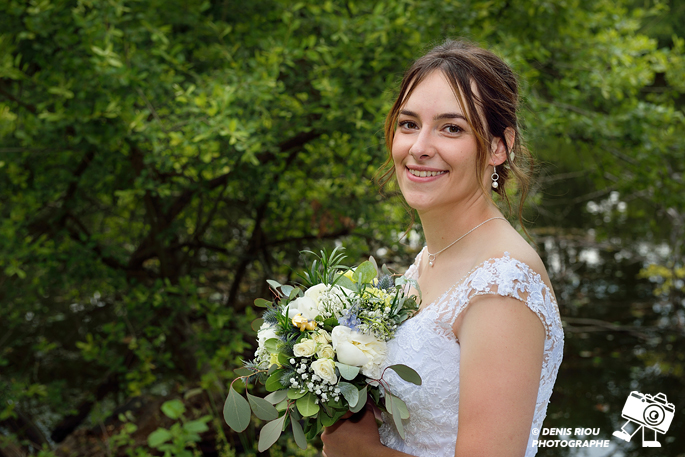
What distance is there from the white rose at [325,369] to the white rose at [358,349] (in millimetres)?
49

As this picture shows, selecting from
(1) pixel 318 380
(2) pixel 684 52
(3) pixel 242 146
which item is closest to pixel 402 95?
(1) pixel 318 380

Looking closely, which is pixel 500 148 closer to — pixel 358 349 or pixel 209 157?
pixel 358 349

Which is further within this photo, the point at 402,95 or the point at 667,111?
the point at 667,111

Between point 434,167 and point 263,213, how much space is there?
9.60ft

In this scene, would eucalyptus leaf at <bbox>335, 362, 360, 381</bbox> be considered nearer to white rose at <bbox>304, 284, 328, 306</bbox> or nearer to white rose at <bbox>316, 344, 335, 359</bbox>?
white rose at <bbox>316, 344, 335, 359</bbox>

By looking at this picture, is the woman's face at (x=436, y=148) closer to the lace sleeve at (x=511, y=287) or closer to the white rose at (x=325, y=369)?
the lace sleeve at (x=511, y=287)

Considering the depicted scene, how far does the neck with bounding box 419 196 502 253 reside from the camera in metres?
1.75

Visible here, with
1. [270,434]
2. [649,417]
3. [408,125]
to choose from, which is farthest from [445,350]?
[649,417]

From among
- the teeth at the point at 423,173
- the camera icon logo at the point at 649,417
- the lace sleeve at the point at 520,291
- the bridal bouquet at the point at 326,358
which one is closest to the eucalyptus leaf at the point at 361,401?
the bridal bouquet at the point at 326,358

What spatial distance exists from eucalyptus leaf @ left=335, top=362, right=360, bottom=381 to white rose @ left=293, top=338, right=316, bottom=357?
0.09m

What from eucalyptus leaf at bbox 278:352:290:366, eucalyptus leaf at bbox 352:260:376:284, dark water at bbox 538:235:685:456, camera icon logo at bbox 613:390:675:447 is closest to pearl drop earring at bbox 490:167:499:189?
eucalyptus leaf at bbox 352:260:376:284

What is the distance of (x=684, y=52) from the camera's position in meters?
4.87

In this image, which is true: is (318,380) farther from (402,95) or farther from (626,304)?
(626,304)

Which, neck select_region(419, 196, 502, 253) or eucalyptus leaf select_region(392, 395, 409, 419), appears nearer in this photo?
eucalyptus leaf select_region(392, 395, 409, 419)
